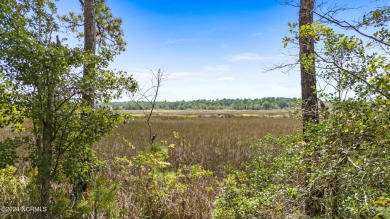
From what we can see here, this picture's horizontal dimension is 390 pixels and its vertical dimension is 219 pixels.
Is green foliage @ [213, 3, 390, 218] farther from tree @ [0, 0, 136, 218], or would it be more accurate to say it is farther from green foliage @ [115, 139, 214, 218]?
tree @ [0, 0, 136, 218]

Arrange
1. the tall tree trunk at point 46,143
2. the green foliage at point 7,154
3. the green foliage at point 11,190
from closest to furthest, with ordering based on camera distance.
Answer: the green foliage at point 7,154
the tall tree trunk at point 46,143
the green foliage at point 11,190

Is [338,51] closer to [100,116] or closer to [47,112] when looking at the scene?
[100,116]

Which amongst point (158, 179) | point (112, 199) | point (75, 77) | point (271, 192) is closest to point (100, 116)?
point (75, 77)

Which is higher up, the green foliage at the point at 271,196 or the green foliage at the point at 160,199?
the green foliage at the point at 271,196

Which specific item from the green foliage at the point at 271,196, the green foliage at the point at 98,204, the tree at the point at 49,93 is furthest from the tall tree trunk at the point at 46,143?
the green foliage at the point at 271,196

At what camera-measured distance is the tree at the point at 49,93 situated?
2.63 meters

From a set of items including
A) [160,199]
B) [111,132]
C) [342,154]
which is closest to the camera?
[342,154]

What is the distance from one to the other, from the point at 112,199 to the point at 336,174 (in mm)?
2993

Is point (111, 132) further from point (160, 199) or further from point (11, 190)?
point (11, 190)

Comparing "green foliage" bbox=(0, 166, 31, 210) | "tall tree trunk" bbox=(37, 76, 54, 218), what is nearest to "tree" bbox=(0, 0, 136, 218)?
"tall tree trunk" bbox=(37, 76, 54, 218)

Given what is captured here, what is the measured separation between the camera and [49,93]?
112 inches

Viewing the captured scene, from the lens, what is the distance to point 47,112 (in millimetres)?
2889

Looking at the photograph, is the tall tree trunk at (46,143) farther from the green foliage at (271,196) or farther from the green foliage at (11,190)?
the green foliage at (271,196)

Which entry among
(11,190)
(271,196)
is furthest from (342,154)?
(11,190)
